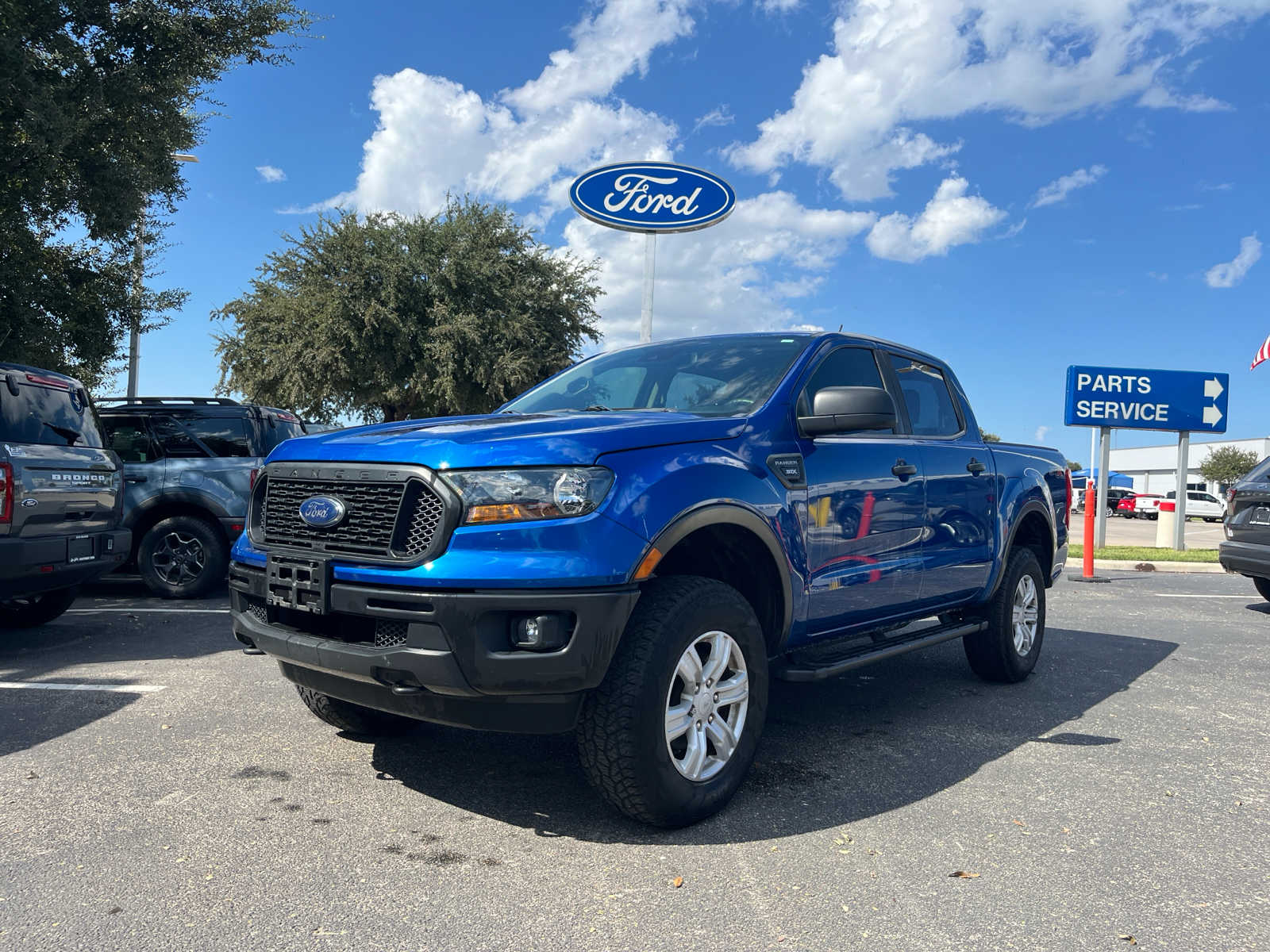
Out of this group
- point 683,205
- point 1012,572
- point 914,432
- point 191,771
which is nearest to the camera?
point 191,771

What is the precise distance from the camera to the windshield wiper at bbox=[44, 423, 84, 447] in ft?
21.2

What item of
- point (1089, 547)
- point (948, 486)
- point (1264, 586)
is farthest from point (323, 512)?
point (1089, 547)

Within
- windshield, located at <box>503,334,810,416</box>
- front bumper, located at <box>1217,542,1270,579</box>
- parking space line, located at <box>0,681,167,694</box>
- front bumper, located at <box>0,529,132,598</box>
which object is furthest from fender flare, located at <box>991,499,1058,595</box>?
front bumper, located at <box>0,529,132,598</box>

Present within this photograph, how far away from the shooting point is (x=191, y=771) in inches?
155

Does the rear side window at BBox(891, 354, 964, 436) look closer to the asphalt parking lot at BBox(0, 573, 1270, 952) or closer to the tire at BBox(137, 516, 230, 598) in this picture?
the asphalt parking lot at BBox(0, 573, 1270, 952)

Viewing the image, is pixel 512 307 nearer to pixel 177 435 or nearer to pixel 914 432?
pixel 177 435

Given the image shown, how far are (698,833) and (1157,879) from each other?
1.46 m

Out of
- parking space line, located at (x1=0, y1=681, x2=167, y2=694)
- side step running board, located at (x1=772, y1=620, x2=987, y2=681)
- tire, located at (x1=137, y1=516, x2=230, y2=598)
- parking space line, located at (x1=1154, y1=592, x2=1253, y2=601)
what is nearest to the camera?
side step running board, located at (x1=772, y1=620, x2=987, y2=681)

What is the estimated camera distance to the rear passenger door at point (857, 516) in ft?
13.5

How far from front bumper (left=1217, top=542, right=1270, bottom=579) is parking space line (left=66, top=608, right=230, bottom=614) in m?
9.19

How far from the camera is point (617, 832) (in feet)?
11.1

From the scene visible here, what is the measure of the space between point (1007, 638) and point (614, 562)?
359cm

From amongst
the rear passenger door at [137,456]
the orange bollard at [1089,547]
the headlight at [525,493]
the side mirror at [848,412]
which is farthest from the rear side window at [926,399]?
the orange bollard at [1089,547]

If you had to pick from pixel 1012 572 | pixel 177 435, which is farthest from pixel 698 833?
pixel 177 435
